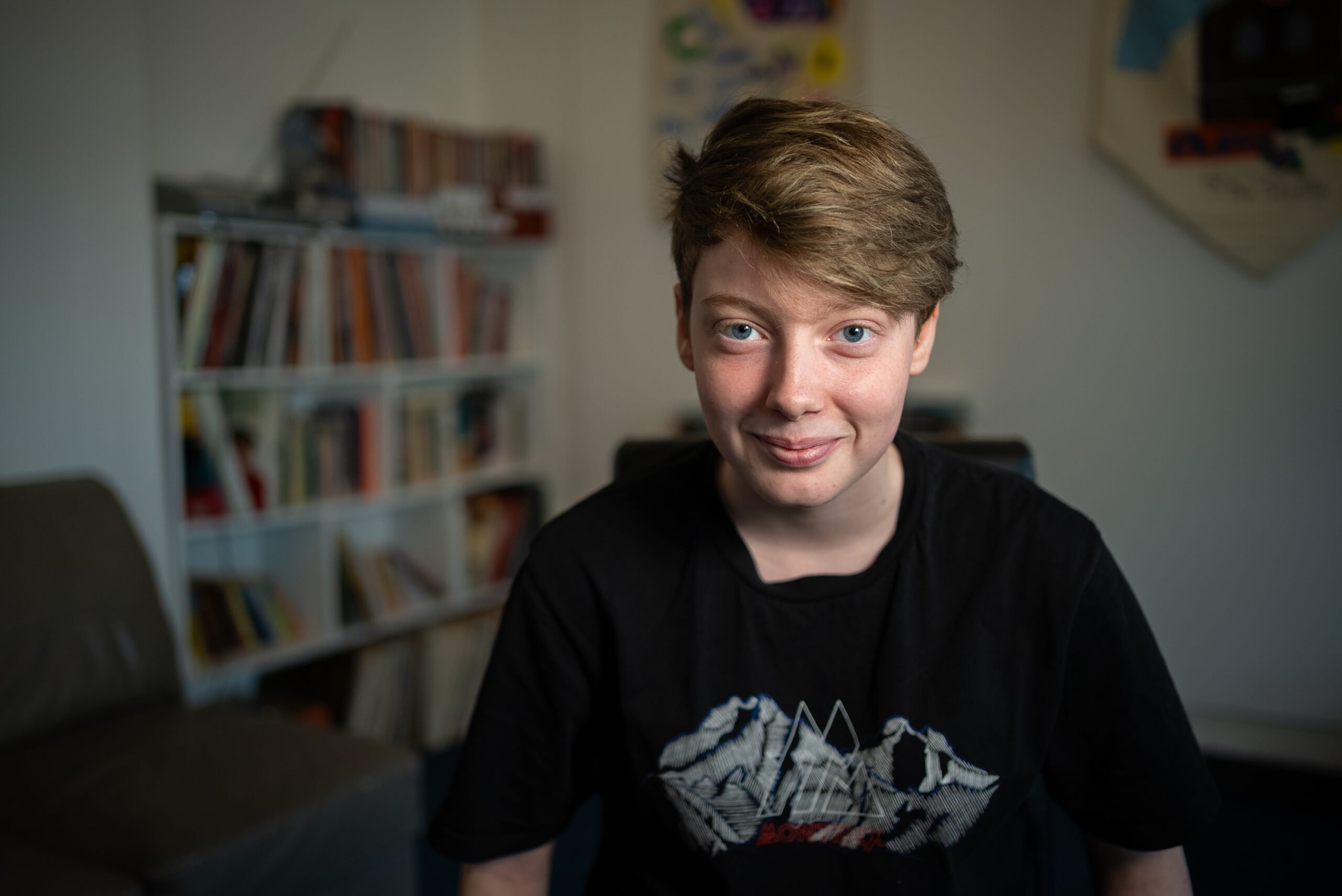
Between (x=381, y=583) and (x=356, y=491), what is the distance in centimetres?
28

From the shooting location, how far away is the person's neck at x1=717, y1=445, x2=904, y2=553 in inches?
36.6

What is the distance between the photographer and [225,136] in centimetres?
281

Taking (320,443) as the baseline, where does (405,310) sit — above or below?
above

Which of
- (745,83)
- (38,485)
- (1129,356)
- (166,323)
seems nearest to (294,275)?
(166,323)

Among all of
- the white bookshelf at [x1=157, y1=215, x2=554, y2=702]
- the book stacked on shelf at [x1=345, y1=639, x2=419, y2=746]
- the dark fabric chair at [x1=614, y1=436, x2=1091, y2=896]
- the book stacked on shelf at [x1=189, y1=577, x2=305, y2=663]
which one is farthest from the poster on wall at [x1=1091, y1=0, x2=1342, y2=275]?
the book stacked on shelf at [x1=189, y1=577, x2=305, y2=663]

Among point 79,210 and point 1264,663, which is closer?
point 79,210

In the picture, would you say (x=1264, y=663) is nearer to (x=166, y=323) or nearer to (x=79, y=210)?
(x=166, y=323)

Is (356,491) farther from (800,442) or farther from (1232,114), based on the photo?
(1232,114)

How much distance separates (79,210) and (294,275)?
1.72 ft

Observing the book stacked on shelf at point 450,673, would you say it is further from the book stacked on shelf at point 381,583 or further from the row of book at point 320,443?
the row of book at point 320,443

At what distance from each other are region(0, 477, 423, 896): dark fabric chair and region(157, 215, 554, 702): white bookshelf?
0.27m

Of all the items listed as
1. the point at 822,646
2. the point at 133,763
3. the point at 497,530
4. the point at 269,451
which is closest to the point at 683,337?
the point at 822,646

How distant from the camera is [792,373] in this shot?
2.65 ft

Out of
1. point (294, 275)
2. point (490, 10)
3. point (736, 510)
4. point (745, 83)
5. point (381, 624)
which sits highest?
point (490, 10)
